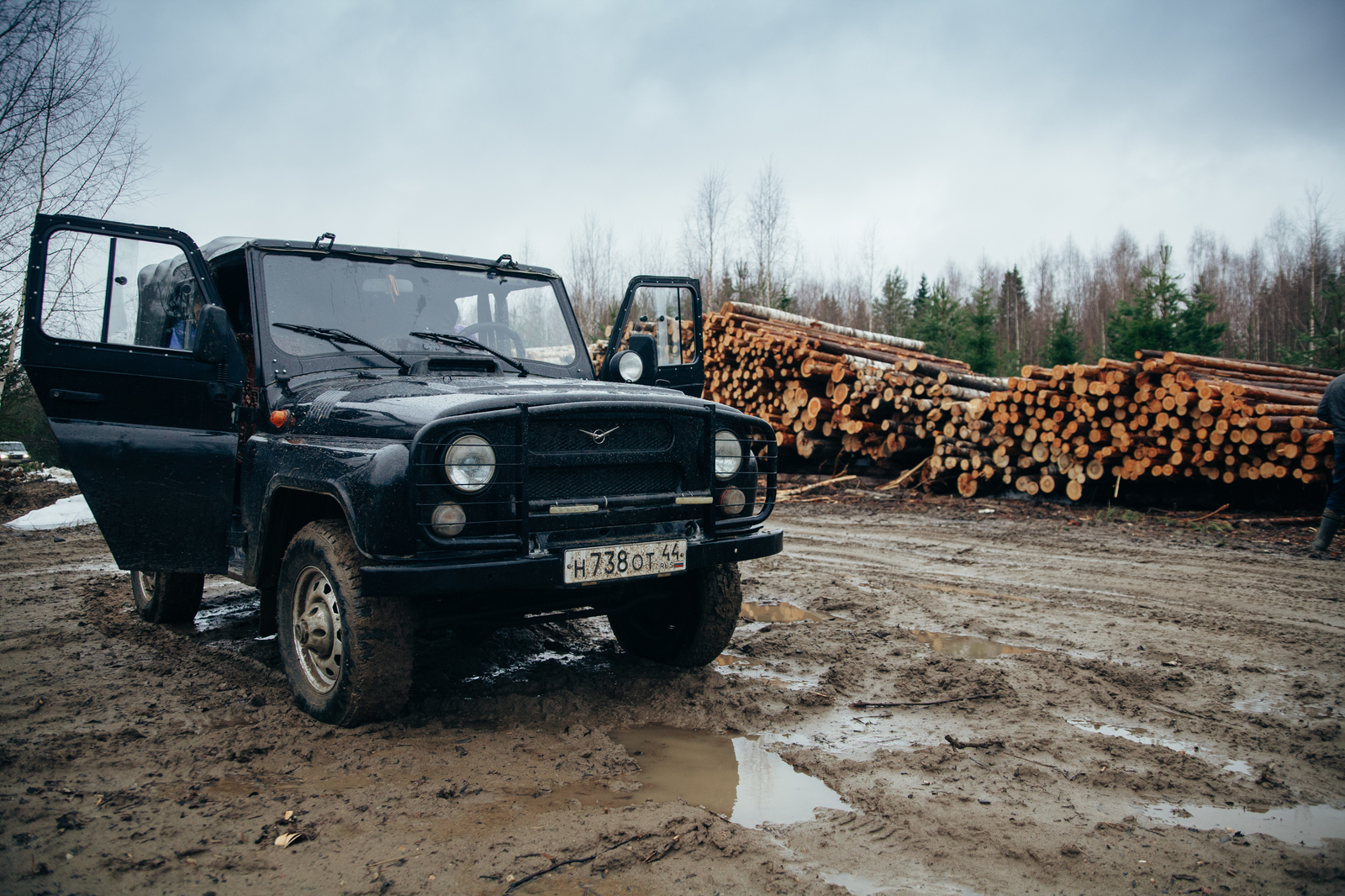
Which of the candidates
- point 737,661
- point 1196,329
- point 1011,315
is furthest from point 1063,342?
point 1011,315

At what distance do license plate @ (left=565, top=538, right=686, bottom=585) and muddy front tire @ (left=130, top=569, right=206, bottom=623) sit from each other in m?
2.86

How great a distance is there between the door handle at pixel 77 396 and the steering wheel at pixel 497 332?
1655 mm

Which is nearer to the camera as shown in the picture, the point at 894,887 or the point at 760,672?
the point at 894,887

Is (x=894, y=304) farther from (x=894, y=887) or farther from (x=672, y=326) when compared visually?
(x=894, y=887)

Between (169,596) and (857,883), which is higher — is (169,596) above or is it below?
above

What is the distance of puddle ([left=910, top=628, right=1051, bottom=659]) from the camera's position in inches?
177

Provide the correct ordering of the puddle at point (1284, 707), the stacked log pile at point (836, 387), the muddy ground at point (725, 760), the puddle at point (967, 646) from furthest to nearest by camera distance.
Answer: the stacked log pile at point (836, 387) → the puddle at point (967, 646) → the puddle at point (1284, 707) → the muddy ground at point (725, 760)

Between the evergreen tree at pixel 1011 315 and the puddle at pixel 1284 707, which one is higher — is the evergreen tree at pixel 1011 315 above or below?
above

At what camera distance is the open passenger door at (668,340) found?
4699mm

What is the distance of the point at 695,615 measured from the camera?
13.0 feet

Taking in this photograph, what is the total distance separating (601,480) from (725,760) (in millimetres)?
1166

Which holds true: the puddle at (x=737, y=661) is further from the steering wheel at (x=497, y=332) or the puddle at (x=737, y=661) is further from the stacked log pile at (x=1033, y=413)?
the stacked log pile at (x=1033, y=413)

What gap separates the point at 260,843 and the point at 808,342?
37.6 ft

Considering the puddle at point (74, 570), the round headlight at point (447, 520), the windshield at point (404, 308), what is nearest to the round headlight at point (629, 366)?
the windshield at point (404, 308)
